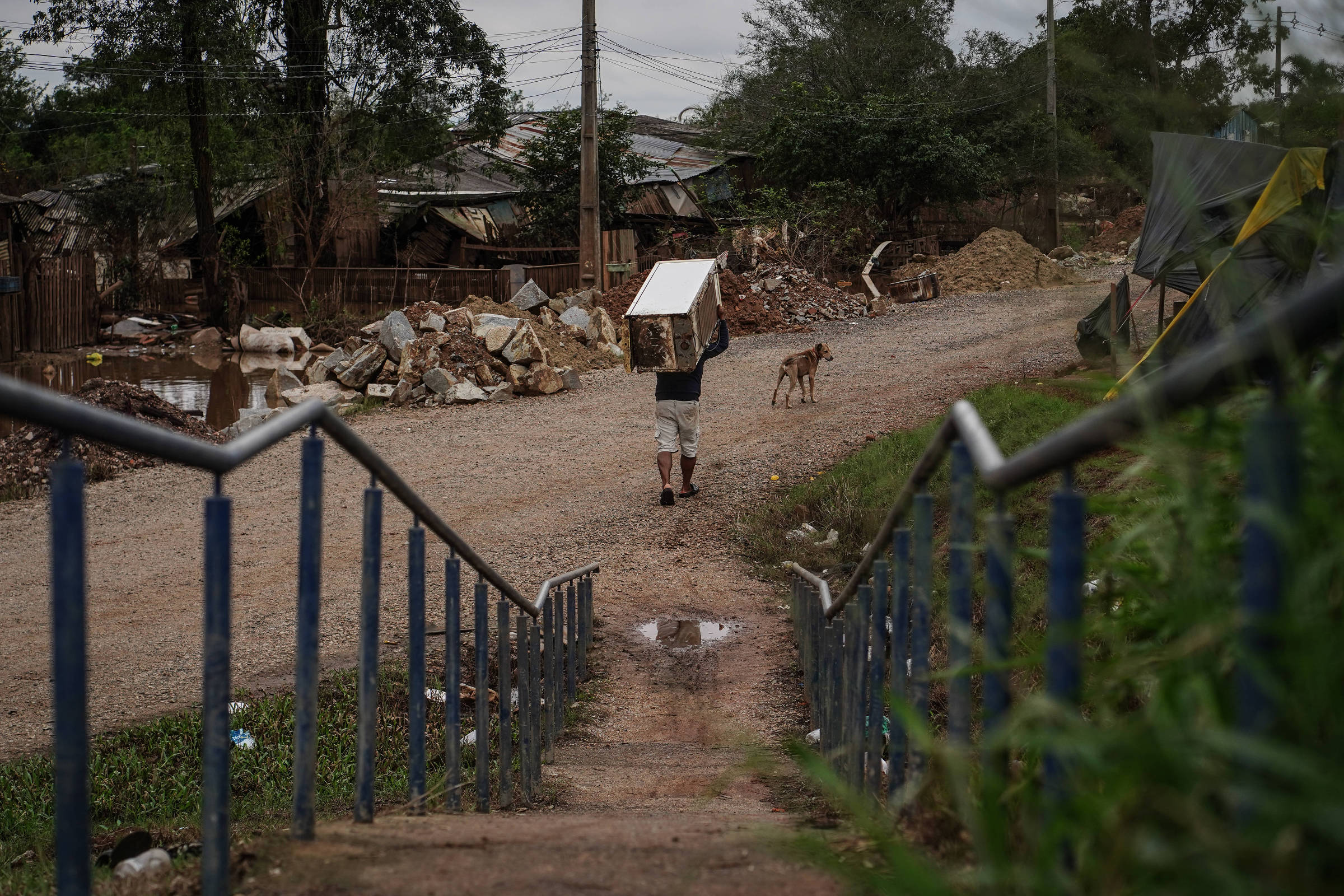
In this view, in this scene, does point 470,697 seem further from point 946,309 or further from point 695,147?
point 695,147

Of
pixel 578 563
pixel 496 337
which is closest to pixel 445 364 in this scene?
pixel 496 337

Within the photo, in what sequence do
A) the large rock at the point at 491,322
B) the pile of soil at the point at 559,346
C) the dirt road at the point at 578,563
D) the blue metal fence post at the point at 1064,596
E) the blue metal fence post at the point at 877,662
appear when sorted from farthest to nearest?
1. the pile of soil at the point at 559,346
2. the large rock at the point at 491,322
3. the dirt road at the point at 578,563
4. the blue metal fence post at the point at 877,662
5. the blue metal fence post at the point at 1064,596

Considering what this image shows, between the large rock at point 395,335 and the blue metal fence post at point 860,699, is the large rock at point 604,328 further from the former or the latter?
the blue metal fence post at point 860,699

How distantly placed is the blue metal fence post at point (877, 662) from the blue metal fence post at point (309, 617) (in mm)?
1268

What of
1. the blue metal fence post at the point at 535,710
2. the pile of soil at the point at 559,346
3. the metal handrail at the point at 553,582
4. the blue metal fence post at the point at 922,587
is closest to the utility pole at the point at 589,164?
the pile of soil at the point at 559,346

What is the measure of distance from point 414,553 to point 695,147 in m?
32.4

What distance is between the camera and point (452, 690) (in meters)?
3.16

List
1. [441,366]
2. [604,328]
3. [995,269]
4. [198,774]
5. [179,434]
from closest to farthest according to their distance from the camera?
[179,434] < [198,774] < [441,366] < [604,328] < [995,269]

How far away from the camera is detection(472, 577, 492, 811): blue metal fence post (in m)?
3.64

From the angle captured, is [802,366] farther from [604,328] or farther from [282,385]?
[282,385]

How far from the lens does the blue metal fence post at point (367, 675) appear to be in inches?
100

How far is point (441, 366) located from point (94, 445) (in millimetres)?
4244

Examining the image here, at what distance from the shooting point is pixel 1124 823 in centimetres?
105

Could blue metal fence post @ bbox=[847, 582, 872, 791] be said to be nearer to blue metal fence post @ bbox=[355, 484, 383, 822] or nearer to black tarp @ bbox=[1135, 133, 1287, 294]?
blue metal fence post @ bbox=[355, 484, 383, 822]
